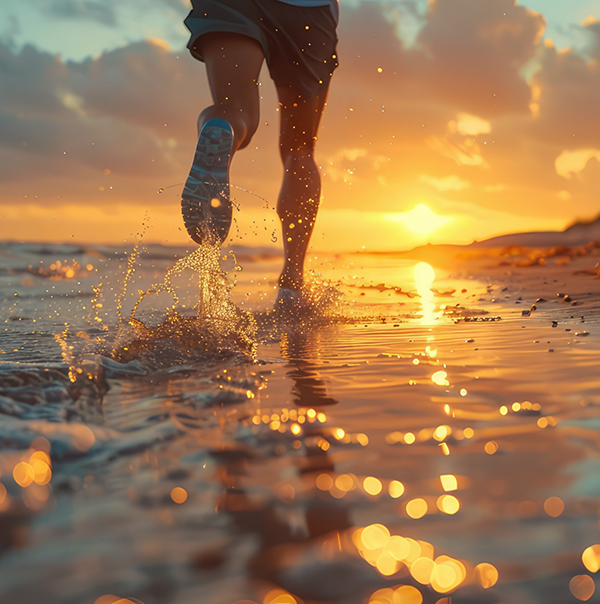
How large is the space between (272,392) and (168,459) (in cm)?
41

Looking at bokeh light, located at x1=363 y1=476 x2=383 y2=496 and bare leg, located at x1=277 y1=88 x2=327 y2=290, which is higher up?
bare leg, located at x1=277 y1=88 x2=327 y2=290

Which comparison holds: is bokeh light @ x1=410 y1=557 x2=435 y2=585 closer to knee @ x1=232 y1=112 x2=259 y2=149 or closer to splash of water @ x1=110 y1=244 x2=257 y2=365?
splash of water @ x1=110 y1=244 x2=257 y2=365

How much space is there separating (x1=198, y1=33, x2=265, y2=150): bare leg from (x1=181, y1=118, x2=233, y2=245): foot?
7.0 inches

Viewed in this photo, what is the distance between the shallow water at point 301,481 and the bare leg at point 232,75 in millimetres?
1355

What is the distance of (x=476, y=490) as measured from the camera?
1.96 ft

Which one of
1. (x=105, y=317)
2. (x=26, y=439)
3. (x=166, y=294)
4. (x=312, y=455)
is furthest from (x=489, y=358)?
(x=166, y=294)

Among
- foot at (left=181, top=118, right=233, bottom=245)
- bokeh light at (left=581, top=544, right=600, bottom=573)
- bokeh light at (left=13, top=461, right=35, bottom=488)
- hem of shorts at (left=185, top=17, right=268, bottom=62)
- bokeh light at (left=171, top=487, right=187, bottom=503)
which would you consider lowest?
bokeh light at (left=581, top=544, right=600, bottom=573)

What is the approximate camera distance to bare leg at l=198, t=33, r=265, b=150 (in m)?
2.33

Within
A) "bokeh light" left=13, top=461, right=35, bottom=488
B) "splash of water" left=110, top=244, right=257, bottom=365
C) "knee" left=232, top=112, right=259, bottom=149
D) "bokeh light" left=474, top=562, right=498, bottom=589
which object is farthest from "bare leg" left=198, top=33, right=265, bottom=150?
"bokeh light" left=474, top=562, right=498, bottom=589

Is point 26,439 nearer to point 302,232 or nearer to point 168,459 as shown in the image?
point 168,459

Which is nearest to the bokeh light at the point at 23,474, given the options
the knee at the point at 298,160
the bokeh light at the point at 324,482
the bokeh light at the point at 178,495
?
the bokeh light at the point at 178,495

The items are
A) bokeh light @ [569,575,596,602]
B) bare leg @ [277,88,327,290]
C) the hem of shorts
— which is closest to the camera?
bokeh light @ [569,575,596,602]

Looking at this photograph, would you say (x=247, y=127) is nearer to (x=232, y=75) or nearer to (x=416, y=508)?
(x=232, y=75)

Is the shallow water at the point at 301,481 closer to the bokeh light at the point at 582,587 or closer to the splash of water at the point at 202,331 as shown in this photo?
the bokeh light at the point at 582,587
